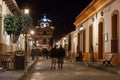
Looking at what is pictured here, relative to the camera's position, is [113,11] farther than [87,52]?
No

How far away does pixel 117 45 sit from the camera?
1152 inches

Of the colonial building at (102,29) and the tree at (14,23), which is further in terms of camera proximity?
the colonial building at (102,29)

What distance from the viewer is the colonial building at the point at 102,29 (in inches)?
1168

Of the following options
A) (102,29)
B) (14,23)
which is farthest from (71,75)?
(102,29)

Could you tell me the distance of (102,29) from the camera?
123ft

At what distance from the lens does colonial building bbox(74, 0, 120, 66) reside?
97.3 ft

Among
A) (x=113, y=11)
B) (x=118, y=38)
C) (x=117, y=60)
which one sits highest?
(x=113, y=11)

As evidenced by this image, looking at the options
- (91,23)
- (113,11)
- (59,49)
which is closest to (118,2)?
(113,11)

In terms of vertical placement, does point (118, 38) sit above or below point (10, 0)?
below

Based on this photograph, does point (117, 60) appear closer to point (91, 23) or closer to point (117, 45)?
point (117, 45)

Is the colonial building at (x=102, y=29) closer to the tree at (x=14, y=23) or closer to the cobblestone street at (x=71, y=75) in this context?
the cobblestone street at (x=71, y=75)

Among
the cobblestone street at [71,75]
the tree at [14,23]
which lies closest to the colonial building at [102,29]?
the cobblestone street at [71,75]

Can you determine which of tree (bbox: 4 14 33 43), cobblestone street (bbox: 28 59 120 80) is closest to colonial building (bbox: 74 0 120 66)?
cobblestone street (bbox: 28 59 120 80)

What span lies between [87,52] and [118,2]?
1769 cm
